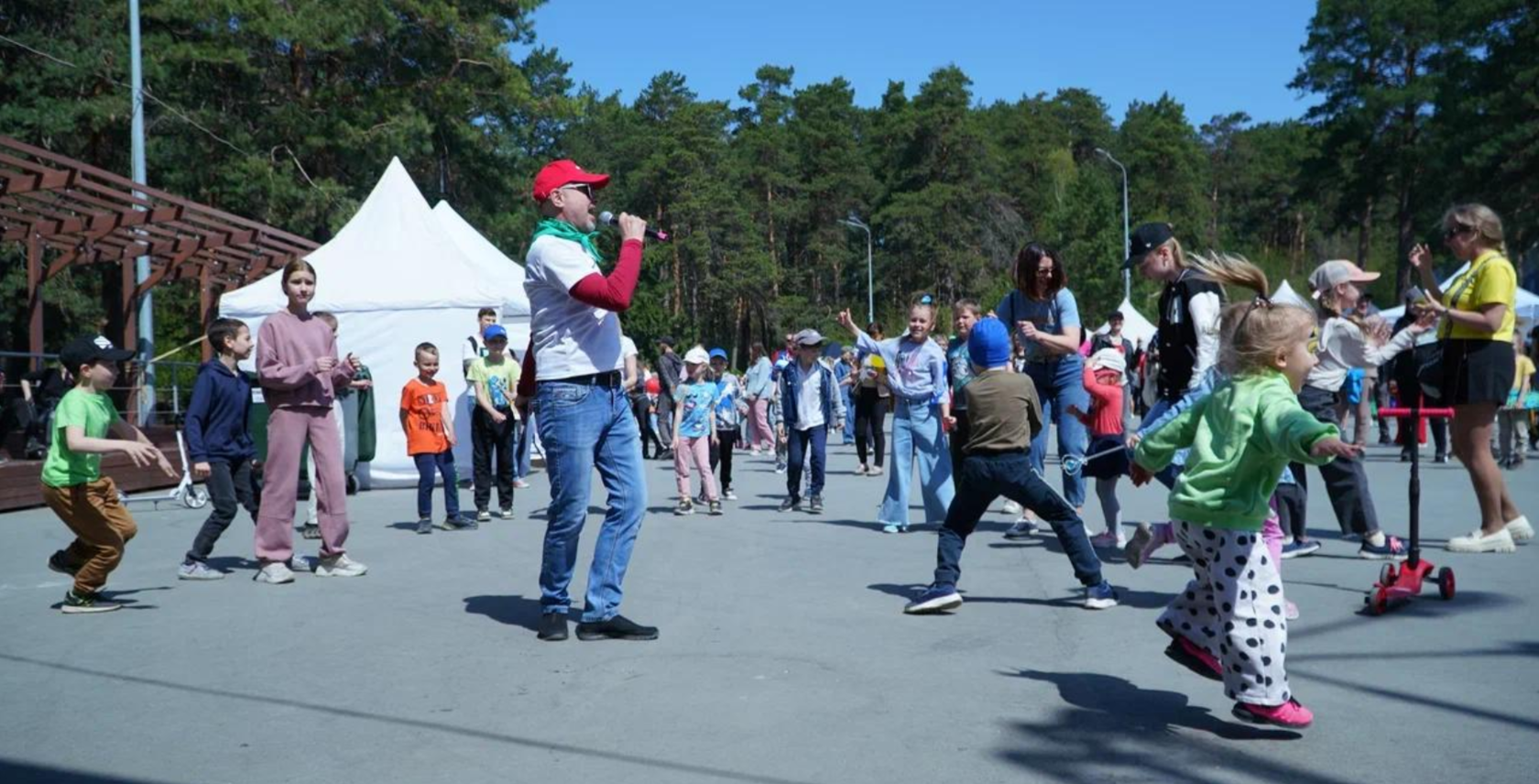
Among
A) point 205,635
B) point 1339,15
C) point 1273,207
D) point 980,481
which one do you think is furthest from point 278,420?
point 1273,207

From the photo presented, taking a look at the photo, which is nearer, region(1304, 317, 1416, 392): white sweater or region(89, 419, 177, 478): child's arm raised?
region(89, 419, 177, 478): child's arm raised

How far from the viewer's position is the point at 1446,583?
21.4ft

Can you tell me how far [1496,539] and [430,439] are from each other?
8054 mm

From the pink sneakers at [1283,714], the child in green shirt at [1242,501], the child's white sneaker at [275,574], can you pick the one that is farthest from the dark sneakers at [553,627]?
the pink sneakers at [1283,714]

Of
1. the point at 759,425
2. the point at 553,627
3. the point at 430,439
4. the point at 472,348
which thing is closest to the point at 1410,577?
the point at 553,627

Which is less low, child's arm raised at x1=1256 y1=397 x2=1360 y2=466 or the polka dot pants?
child's arm raised at x1=1256 y1=397 x2=1360 y2=466

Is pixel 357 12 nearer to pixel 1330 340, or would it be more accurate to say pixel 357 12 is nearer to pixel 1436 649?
pixel 1330 340

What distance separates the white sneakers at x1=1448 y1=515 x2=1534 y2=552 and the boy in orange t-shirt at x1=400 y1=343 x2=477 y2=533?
762 cm

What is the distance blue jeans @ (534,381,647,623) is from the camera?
6.08 m

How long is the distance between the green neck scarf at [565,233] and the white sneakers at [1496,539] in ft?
18.3

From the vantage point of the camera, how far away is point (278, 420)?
806 cm

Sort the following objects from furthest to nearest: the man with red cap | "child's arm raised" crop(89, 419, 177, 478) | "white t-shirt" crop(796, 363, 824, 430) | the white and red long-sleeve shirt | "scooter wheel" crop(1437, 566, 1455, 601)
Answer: "white t-shirt" crop(796, 363, 824, 430) < "child's arm raised" crop(89, 419, 177, 478) < "scooter wheel" crop(1437, 566, 1455, 601) < the man with red cap < the white and red long-sleeve shirt

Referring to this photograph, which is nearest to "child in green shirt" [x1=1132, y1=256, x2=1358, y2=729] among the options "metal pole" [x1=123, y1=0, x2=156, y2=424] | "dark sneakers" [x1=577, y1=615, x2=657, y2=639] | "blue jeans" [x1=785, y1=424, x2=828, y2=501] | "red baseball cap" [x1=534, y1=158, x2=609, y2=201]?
"dark sneakers" [x1=577, y1=615, x2=657, y2=639]

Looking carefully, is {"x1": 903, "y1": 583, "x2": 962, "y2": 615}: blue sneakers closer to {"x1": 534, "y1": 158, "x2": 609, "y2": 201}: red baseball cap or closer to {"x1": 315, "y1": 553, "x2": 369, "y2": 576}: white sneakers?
{"x1": 534, "y1": 158, "x2": 609, "y2": 201}: red baseball cap
